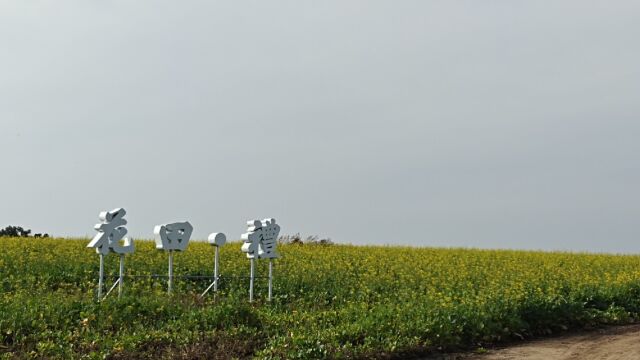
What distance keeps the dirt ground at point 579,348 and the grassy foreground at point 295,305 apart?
467 millimetres

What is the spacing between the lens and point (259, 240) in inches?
669

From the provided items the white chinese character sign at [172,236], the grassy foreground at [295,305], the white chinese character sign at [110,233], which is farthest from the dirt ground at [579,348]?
the white chinese character sign at [110,233]

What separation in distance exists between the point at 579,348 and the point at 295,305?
6048 mm

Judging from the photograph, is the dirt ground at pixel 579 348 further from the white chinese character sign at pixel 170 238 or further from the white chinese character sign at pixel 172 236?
the white chinese character sign at pixel 172 236

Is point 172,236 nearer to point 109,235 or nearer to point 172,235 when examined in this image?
point 172,235

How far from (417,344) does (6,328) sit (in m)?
6.35

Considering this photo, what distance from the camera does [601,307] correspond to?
16.9 meters

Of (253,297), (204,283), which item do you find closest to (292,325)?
(253,297)

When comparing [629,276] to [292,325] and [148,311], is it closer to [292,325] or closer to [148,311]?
[292,325]

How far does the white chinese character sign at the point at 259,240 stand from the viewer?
1686cm

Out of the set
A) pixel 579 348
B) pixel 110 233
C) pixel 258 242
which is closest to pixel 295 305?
pixel 258 242

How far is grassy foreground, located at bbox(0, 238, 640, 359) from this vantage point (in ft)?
38.1

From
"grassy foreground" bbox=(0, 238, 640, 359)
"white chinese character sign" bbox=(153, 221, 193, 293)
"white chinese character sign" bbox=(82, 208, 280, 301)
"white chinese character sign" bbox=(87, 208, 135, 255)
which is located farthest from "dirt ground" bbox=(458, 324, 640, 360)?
"white chinese character sign" bbox=(87, 208, 135, 255)

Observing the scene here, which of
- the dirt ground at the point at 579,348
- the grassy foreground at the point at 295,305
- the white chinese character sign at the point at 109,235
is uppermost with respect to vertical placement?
the white chinese character sign at the point at 109,235
